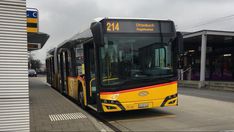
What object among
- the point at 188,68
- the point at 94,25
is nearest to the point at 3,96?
the point at 94,25

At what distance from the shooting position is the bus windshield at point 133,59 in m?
8.95

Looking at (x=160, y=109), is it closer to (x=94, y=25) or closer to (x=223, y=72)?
(x=94, y=25)

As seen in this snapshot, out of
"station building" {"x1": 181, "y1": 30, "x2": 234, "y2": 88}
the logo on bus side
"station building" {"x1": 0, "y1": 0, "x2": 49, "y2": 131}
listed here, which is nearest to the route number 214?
the logo on bus side

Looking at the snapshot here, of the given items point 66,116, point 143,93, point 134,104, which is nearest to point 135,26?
point 143,93

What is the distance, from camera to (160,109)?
441 inches

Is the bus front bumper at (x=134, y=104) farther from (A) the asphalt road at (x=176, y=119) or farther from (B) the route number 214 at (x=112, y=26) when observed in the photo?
(B) the route number 214 at (x=112, y=26)

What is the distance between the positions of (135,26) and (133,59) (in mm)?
1017

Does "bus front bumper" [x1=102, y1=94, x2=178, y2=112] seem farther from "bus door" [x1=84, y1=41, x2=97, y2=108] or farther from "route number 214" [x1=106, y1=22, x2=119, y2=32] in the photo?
"route number 214" [x1=106, y1=22, x2=119, y2=32]

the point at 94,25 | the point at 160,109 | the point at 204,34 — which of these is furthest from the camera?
the point at 204,34

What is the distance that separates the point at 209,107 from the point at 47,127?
647 cm

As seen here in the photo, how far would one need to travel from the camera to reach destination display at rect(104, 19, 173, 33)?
9.02m

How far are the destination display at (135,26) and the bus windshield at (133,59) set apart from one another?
19 centimetres

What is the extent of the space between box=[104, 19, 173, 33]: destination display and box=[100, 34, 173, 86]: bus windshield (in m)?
0.19

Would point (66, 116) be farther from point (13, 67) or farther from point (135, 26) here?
point (13, 67)
